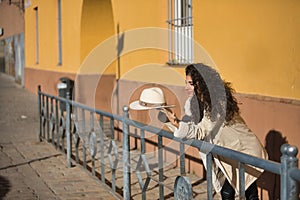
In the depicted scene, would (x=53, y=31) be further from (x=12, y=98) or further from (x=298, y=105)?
(x=298, y=105)

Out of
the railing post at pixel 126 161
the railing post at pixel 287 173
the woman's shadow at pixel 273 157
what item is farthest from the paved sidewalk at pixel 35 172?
the railing post at pixel 287 173

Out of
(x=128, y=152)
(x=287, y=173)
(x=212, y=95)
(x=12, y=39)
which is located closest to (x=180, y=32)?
(x=128, y=152)

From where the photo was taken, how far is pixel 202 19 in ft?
21.0

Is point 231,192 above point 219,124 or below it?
below

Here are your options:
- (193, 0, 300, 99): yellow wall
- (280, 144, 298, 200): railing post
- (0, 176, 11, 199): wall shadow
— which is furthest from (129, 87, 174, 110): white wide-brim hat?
(0, 176, 11, 199): wall shadow

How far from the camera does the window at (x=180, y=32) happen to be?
23.7 ft

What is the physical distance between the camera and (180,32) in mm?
7414

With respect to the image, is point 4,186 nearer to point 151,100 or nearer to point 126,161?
point 126,161

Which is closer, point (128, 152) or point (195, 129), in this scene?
point (195, 129)

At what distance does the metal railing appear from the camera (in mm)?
2654

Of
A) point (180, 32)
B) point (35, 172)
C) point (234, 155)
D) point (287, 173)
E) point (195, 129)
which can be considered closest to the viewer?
point (287, 173)

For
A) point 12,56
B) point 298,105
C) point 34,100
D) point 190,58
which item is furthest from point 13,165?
point 12,56

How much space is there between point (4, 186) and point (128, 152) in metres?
2.01

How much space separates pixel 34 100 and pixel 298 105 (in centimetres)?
1276
